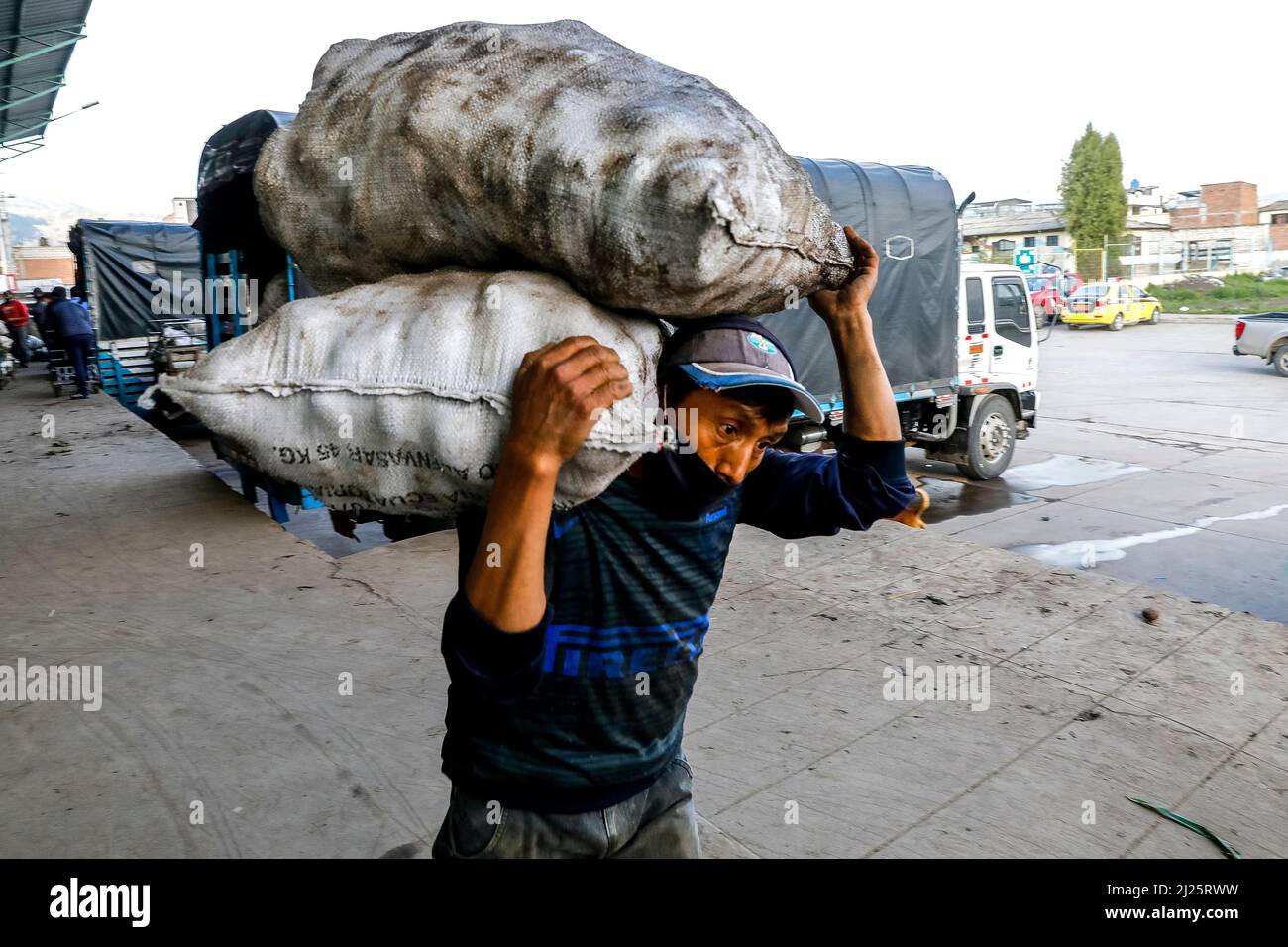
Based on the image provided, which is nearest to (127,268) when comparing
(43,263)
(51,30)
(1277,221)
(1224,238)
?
(51,30)

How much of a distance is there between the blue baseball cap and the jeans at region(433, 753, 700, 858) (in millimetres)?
735

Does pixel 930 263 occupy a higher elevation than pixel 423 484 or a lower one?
higher

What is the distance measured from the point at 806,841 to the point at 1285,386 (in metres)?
16.3

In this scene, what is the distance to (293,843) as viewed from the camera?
9.28ft

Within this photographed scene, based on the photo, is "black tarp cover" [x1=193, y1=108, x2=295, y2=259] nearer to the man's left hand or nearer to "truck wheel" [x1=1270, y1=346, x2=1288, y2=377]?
Answer: the man's left hand

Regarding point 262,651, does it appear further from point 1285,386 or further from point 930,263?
point 1285,386

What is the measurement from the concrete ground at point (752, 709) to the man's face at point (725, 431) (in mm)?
1731

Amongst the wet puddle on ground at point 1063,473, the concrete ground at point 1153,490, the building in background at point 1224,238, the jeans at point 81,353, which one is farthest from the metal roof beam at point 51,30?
the building in background at point 1224,238

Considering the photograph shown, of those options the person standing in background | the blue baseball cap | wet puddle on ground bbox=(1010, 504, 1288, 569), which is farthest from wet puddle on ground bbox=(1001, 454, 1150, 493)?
the person standing in background

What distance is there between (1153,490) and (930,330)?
2710 millimetres

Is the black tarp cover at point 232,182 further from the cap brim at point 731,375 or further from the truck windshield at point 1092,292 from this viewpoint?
the truck windshield at point 1092,292

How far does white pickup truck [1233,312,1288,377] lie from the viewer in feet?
54.5

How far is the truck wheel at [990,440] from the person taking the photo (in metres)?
9.33
